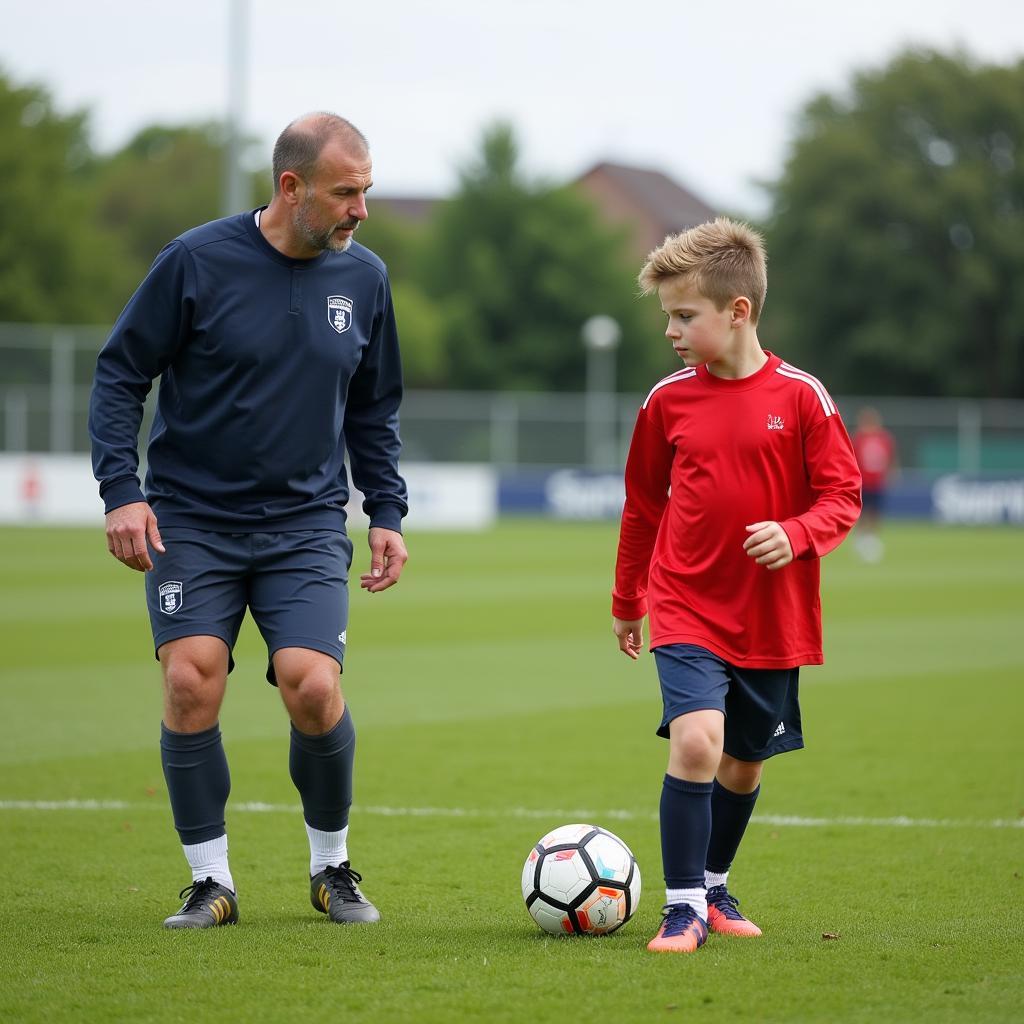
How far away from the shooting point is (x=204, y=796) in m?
4.80

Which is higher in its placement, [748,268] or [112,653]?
[748,268]

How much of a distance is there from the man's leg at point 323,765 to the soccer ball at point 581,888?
53cm

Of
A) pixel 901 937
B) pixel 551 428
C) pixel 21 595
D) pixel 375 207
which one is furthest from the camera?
pixel 375 207

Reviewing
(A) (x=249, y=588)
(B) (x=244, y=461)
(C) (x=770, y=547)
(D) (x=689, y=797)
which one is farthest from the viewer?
(A) (x=249, y=588)

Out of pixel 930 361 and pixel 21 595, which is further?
pixel 930 361

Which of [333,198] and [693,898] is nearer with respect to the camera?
[693,898]

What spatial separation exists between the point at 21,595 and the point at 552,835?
12.8 metres

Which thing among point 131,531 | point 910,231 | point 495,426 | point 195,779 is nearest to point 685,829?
point 195,779

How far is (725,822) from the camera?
478 centimetres

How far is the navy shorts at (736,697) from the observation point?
4.42m

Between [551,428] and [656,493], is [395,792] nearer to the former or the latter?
[656,493]

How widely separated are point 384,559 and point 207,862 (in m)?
1.05

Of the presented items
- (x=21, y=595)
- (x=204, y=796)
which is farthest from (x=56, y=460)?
(x=204, y=796)

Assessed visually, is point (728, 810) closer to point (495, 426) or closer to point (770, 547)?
point (770, 547)
